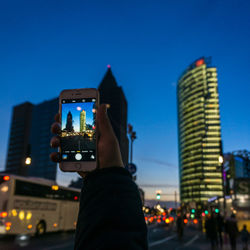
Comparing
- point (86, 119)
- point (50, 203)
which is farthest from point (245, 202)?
point (86, 119)

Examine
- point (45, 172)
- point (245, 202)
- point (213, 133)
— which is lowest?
point (245, 202)

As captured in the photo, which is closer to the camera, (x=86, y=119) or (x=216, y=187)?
(x=86, y=119)

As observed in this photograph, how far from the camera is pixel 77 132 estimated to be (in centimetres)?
225

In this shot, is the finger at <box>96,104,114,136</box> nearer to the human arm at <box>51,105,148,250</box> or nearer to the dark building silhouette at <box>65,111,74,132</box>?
the human arm at <box>51,105,148,250</box>


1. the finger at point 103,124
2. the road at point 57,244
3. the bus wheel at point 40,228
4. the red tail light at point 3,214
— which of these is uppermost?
the finger at point 103,124

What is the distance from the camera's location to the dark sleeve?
3.35 feet

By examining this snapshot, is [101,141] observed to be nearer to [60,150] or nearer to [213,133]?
[60,150]

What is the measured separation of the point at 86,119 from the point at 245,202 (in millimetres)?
42018

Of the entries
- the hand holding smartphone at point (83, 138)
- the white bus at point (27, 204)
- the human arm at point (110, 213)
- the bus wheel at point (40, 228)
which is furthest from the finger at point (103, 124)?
the bus wheel at point (40, 228)

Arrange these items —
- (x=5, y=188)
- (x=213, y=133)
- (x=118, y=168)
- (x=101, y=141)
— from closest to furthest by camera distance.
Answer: (x=118, y=168)
(x=101, y=141)
(x=5, y=188)
(x=213, y=133)

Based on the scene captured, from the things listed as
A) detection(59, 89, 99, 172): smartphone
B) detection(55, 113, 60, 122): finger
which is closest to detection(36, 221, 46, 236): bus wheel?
detection(59, 89, 99, 172): smartphone

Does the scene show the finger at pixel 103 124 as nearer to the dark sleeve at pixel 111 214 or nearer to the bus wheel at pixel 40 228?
the dark sleeve at pixel 111 214

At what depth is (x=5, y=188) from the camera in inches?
682

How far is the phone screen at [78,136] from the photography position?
7.00ft
